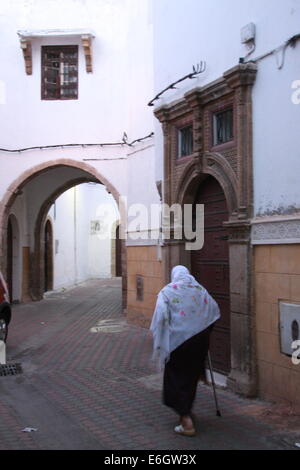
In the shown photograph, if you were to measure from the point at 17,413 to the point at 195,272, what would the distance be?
9.71 feet

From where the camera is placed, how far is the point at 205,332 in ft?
15.4

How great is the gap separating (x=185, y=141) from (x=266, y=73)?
6.61ft

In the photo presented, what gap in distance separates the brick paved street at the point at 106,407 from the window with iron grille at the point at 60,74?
6.65 m

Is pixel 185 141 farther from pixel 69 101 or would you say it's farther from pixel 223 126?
pixel 69 101

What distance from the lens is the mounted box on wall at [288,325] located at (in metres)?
4.91

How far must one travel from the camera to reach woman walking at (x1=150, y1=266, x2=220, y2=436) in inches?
180

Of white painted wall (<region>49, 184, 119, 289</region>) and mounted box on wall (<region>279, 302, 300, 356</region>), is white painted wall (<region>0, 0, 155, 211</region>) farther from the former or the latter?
mounted box on wall (<region>279, 302, 300, 356</region>)

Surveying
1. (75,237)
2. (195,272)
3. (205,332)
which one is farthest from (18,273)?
(205,332)

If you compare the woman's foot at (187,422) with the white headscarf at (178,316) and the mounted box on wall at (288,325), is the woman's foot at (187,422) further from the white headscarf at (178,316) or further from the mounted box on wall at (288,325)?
the mounted box on wall at (288,325)

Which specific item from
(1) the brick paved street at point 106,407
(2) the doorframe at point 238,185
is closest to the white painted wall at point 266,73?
(2) the doorframe at point 238,185
